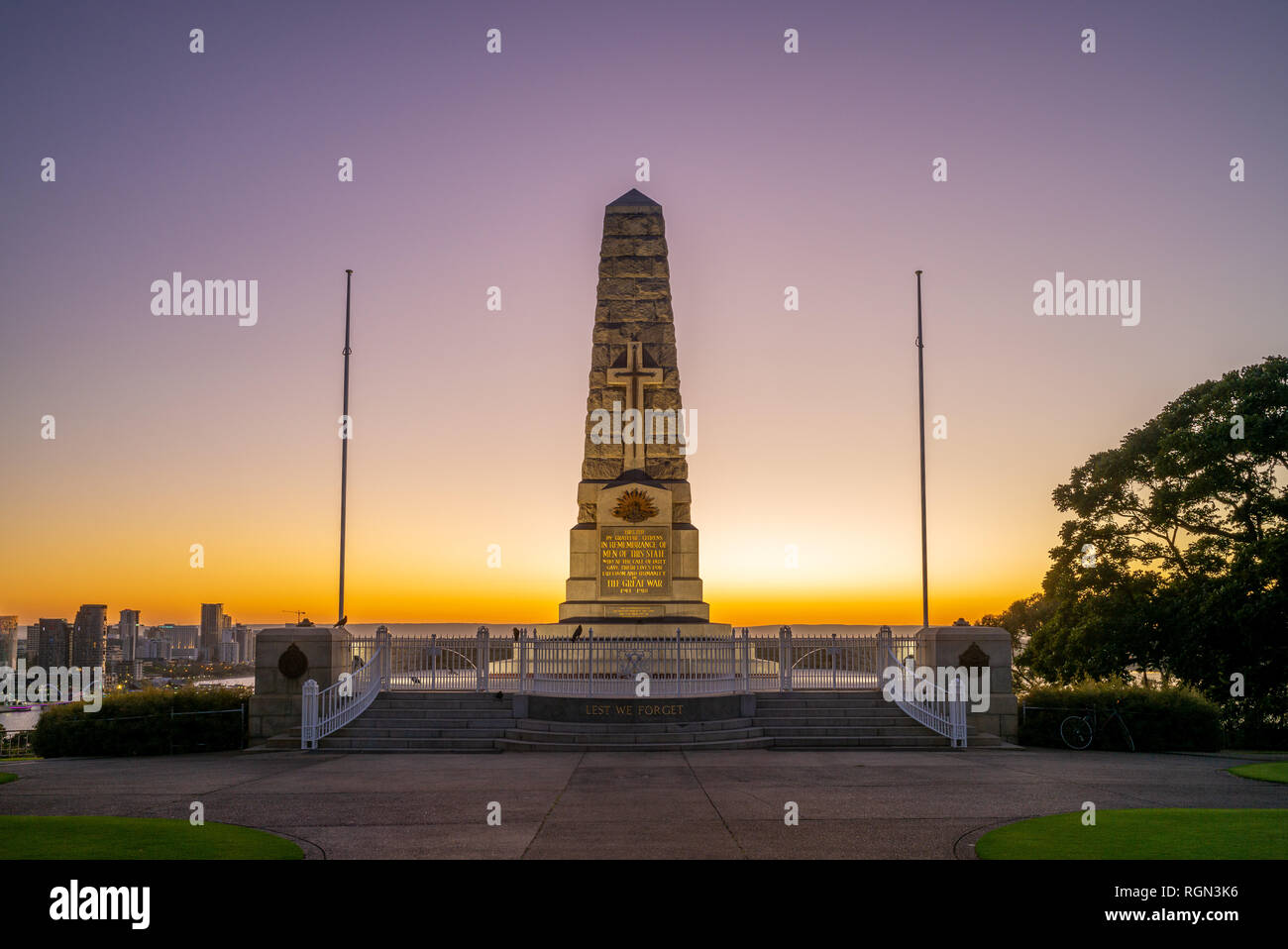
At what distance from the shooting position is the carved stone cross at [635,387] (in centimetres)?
2984

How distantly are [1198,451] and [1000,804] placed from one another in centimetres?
1779

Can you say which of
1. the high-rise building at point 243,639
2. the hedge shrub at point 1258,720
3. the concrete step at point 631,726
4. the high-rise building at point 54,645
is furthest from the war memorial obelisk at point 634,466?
the high-rise building at point 243,639

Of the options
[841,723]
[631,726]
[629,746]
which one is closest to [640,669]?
[631,726]

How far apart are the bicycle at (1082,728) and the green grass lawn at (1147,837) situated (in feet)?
27.6

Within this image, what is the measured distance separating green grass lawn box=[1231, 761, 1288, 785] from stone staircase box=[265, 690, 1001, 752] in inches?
177

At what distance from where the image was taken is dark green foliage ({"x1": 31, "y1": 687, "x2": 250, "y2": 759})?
18109 millimetres

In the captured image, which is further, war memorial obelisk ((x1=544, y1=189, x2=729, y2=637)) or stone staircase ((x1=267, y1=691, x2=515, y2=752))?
war memorial obelisk ((x1=544, y1=189, x2=729, y2=637))

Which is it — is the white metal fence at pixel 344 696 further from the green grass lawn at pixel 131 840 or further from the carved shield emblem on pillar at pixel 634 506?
the carved shield emblem on pillar at pixel 634 506

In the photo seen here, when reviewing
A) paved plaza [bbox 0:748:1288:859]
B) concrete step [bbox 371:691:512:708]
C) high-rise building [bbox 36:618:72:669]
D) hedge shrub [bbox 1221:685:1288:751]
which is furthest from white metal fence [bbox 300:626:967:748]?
high-rise building [bbox 36:618:72:669]

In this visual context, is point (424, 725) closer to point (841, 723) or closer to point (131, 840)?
point (841, 723)

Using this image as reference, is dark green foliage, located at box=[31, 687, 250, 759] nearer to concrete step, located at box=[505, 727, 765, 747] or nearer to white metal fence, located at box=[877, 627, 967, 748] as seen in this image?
concrete step, located at box=[505, 727, 765, 747]

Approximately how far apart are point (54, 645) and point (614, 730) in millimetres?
80676
